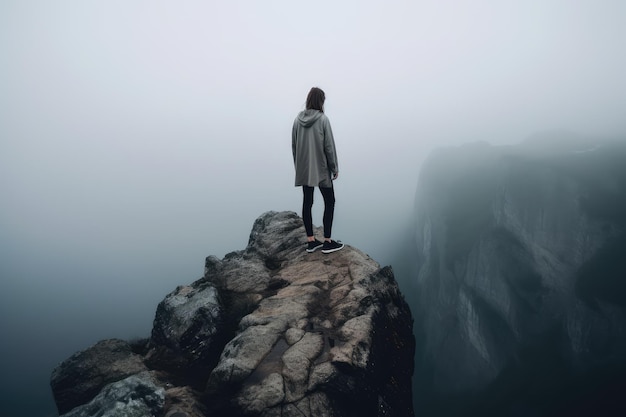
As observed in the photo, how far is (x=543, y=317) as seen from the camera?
78938 millimetres

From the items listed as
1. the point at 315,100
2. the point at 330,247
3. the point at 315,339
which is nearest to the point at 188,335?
the point at 315,339

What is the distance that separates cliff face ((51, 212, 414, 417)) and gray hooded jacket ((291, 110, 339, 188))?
12.2 ft

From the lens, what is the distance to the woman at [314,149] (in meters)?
10.8

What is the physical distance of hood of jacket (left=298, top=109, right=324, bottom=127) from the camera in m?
10.7

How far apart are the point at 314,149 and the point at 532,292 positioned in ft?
307

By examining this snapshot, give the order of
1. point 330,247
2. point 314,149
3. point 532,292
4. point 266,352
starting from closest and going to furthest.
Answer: point 266,352, point 314,149, point 330,247, point 532,292

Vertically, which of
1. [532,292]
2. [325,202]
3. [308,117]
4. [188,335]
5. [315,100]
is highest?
[315,100]

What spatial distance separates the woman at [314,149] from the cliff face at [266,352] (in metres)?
2.86

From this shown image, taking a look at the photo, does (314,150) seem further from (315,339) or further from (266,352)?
(266,352)

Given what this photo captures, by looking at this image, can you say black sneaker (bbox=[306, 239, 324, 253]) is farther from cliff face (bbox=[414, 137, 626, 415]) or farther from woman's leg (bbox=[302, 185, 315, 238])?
cliff face (bbox=[414, 137, 626, 415])

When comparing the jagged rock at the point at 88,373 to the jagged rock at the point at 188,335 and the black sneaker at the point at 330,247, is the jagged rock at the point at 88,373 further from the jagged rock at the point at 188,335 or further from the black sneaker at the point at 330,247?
the black sneaker at the point at 330,247

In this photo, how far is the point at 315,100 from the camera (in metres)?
10.9

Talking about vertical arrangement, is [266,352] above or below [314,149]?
below

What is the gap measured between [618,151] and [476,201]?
152ft
